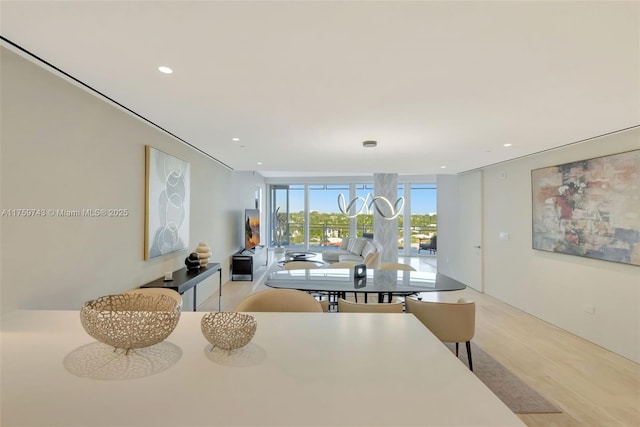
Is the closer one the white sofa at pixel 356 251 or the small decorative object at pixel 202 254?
the small decorative object at pixel 202 254

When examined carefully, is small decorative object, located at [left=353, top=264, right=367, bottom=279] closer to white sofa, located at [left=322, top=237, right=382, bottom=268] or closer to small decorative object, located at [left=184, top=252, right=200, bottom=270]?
small decorative object, located at [left=184, top=252, right=200, bottom=270]

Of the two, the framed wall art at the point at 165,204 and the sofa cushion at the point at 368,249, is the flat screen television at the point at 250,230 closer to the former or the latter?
the sofa cushion at the point at 368,249

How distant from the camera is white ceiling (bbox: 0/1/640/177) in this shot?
4.45 ft

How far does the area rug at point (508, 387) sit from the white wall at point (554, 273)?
1.52 metres

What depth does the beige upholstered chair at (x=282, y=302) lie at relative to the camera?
2039mm

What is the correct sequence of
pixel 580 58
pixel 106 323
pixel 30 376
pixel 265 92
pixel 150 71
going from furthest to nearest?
pixel 265 92
pixel 150 71
pixel 580 58
pixel 106 323
pixel 30 376

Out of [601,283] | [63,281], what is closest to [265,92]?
[63,281]

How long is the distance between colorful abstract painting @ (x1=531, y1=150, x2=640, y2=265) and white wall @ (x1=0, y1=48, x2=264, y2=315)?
502cm

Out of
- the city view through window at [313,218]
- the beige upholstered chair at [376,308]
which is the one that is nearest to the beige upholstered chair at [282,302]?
the beige upholstered chair at [376,308]

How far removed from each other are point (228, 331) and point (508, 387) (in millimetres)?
2676

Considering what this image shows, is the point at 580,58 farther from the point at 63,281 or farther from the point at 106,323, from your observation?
the point at 63,281

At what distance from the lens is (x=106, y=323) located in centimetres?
104

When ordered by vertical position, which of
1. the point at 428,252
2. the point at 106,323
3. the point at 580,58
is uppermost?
the point at 580,58

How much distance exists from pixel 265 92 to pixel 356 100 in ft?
2.35
